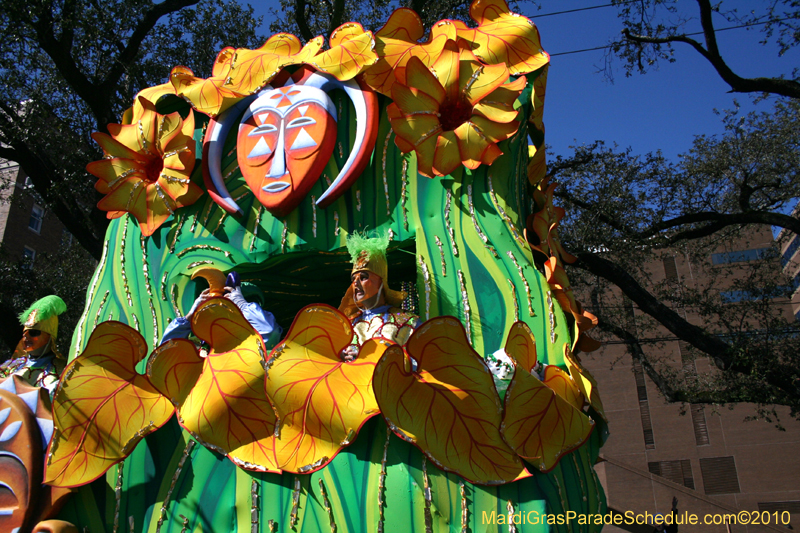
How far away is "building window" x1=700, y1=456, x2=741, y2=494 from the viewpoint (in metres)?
20.8

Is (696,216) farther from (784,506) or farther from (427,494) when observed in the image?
(784,506)

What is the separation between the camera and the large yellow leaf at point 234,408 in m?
4.42

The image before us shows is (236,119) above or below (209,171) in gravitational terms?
above

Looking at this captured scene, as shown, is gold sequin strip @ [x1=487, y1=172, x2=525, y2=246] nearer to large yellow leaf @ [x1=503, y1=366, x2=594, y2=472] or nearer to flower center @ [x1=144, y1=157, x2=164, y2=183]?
large yellow leaf @ [x1=503, y1=366, x2=594, y2=472]

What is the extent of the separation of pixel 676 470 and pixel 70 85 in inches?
778

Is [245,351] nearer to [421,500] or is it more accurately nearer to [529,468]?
[421,500]

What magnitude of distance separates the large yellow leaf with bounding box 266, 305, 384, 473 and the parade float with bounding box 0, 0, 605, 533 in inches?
0.5

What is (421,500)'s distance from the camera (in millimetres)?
4055

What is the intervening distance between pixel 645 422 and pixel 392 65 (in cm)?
1946

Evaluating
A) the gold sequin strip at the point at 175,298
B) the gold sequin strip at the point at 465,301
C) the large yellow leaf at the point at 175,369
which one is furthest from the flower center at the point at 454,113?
the large yellow leaf at the point at 175,369

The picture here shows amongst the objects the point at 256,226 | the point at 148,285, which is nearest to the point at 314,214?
the point at 256,226

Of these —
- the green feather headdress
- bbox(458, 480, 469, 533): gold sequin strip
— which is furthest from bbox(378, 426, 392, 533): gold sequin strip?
the green feather headdress

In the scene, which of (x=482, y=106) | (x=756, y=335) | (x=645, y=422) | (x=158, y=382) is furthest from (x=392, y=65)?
(x=645, y=422)

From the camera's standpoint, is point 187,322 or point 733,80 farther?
point 733,80
